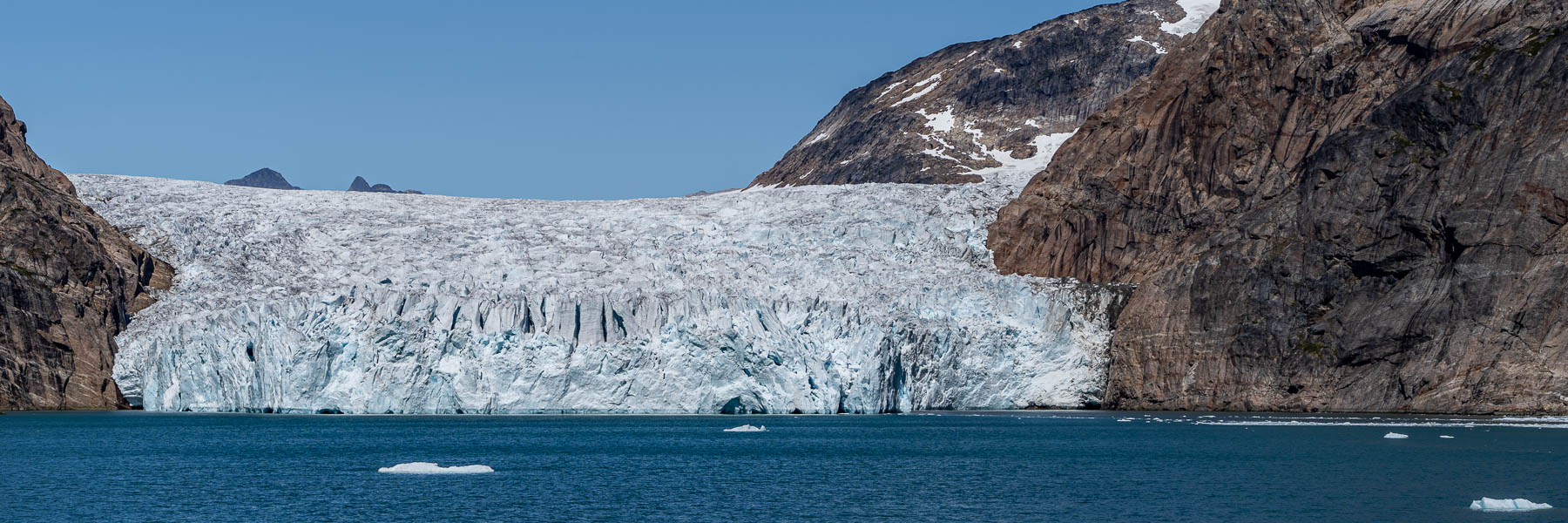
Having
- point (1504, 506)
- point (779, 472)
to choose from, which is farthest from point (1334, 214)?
point (1504, 506)

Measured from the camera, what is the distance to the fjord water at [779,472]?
111 feet

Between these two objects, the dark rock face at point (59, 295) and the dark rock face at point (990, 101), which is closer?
the dark rock face at point (59, 295)

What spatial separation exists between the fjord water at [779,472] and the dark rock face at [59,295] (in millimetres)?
3232

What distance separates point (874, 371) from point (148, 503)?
108 feet

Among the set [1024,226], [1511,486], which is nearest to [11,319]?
[1024,226]

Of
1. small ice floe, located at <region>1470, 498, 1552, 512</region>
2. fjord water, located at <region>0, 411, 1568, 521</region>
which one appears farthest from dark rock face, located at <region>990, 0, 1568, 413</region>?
small ice floe, located at <region>1470, 498, 1552, 512</region>

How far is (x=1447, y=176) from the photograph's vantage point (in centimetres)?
6356

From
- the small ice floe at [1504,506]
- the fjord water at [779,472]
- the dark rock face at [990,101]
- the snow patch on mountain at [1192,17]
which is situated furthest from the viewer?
the snow patch on mountain at [1192,17]

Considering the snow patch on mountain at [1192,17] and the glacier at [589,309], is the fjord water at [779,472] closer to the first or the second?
the glacier at [589,309]

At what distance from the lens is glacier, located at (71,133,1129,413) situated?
6019 centimetres

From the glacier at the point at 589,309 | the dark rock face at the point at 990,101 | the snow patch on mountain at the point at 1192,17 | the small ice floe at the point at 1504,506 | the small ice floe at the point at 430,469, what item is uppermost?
the snow patch on mountain at the point at 1192,17

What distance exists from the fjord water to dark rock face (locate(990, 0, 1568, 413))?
5203 mm

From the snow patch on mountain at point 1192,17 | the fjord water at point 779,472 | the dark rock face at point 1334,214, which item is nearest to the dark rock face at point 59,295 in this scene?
the fjord water at point 779,472

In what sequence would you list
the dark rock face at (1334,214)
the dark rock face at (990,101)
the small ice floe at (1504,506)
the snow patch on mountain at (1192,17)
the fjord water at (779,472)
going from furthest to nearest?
the snow patch on mountain at (1192,17) → the dark rock face at (990,101) → the dark rock face at (1334,214) → the fjord water at (779,472) → the small ice floe at (1504,506)
